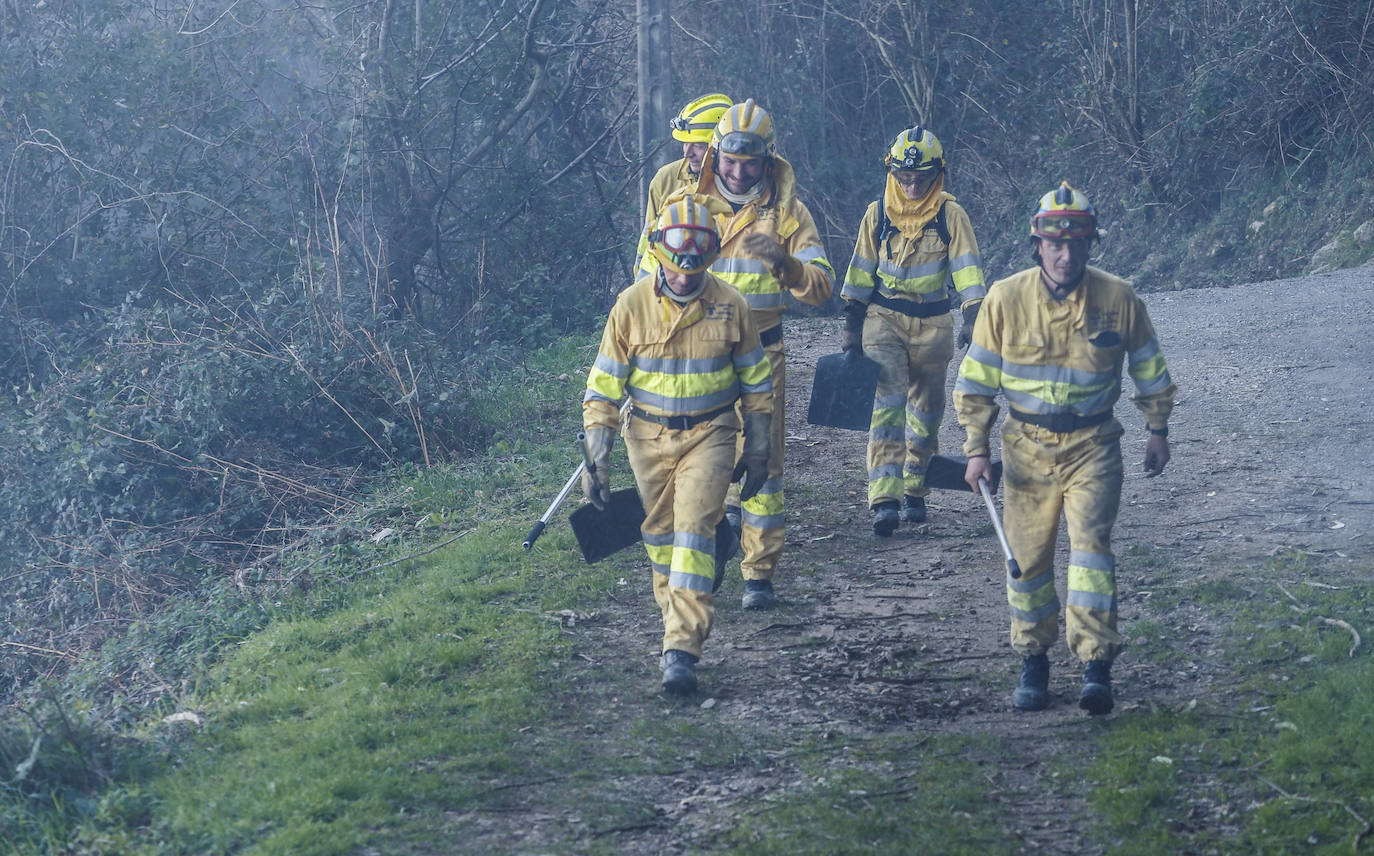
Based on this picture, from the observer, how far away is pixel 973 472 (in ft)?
19.6

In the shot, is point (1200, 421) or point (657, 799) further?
point (1200, 421)

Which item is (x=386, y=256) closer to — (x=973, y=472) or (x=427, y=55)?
(x=427, y=55)

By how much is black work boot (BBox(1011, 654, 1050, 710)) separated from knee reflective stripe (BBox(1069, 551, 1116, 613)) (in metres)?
0.42

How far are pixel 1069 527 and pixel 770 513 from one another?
1845mm

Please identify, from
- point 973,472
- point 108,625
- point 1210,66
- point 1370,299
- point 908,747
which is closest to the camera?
point 908,747

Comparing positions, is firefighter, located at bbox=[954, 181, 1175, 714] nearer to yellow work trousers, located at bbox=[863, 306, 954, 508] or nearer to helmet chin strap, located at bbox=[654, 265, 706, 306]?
helmet chin strap, located at bbox=[654, 265, 706, 306]

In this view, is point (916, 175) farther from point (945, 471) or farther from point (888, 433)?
point (945, 471)

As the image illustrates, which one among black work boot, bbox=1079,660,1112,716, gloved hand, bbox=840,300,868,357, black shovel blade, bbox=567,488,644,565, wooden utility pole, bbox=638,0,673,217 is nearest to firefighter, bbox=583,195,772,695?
black shovel blade, bbox=567,488,644,565

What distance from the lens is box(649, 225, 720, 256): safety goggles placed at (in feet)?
19.3

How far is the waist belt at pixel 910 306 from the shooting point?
7.87 meters

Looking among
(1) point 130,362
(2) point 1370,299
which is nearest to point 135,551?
(1) point 130,362

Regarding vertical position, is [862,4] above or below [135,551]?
above

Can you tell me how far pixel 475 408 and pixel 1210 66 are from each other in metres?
10.5

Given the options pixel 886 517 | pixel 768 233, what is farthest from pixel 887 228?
pixel 886 517
